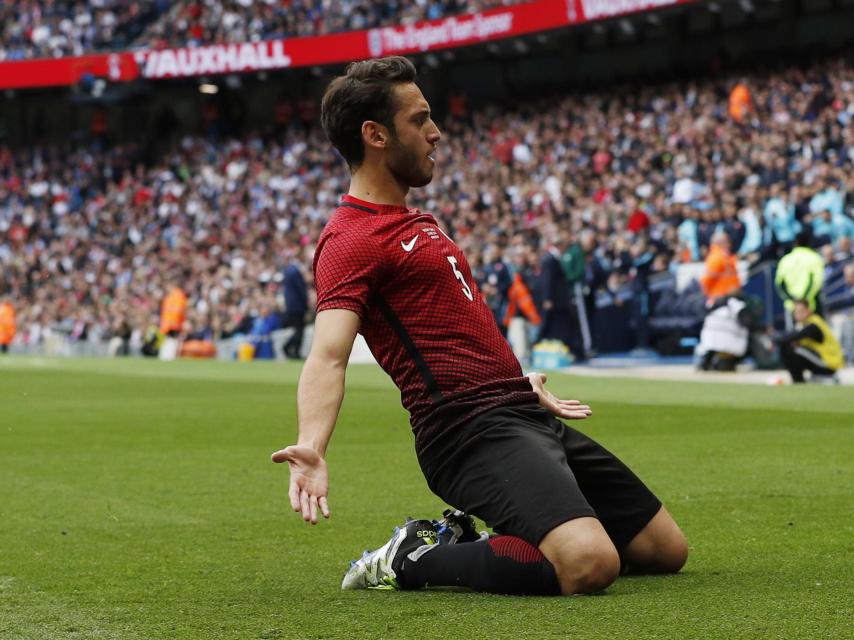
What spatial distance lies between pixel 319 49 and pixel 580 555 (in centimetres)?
3793

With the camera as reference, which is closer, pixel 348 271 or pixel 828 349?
pixel 348 271

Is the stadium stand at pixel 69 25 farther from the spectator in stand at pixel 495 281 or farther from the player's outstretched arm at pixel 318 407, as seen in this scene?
the player's outstretched arm at pixel 318 407

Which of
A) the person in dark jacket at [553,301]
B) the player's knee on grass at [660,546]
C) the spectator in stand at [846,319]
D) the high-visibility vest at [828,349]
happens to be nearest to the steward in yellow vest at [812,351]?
the high-visibility vest at [828,349]

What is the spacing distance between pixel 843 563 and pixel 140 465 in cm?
540

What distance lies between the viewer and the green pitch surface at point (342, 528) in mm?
4113

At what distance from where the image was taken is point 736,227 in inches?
917

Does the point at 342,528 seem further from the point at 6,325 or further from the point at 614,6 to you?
the point at 6,325

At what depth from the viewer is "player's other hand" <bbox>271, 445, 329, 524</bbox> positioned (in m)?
3.92

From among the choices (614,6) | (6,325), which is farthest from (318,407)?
(6,325)

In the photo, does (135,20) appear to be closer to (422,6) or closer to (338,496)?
(422,6)

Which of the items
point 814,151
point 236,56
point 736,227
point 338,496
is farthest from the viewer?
point 236,56

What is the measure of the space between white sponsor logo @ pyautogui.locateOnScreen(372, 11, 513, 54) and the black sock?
3175 cm

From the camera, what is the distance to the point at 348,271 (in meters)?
4.58

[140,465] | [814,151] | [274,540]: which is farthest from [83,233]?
[274,540]
